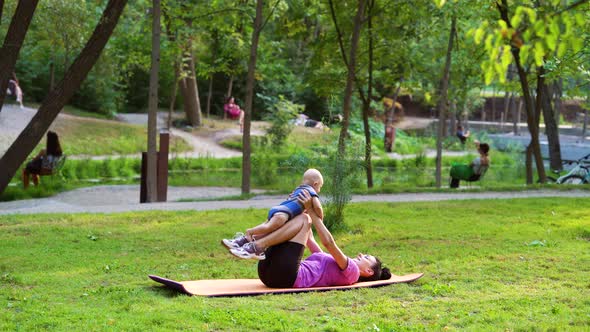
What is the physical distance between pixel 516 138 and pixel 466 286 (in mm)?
30986

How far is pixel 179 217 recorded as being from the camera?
523 inches

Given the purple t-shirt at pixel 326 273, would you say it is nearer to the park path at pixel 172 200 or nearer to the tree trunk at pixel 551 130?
the park path at pixel 172 200

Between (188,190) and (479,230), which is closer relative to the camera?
(479,230)

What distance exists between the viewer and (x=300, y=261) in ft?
25.4

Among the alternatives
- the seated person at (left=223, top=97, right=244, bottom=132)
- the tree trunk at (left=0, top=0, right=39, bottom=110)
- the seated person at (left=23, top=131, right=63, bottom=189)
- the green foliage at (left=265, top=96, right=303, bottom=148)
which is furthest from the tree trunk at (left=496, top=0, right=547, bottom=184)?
the seated person at (left=223, top=97, right=244, bottom=132)

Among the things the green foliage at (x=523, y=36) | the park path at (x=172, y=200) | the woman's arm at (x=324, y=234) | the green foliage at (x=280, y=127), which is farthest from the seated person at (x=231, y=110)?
the green foliage at (x=523, y=36)

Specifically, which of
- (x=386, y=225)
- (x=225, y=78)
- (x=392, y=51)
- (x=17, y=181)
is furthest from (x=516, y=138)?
(x=386, y=225)

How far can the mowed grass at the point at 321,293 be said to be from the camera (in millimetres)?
6559

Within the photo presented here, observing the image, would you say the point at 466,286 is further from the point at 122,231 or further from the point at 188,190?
the point at 188,190

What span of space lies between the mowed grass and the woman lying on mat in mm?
230

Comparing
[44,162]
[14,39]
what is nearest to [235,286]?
[14,39]

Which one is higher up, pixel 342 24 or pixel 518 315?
pixel 342 24

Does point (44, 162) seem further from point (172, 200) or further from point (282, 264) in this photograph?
point (282, 264)

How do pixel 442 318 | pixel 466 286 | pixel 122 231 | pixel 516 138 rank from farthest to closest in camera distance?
pixel 516 138, pixel 122 231, pixel 466 286, pixel 442 318
